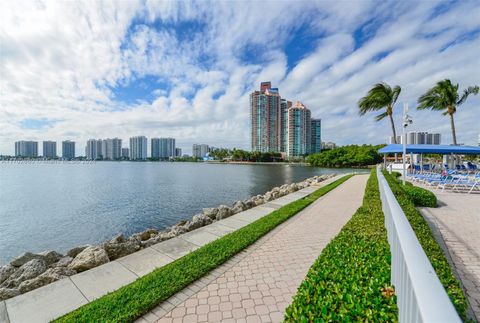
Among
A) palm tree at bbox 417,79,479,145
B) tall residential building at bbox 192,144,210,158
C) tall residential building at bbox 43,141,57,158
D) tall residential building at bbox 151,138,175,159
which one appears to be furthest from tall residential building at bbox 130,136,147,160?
palm tree at bbox 417,79,479,145

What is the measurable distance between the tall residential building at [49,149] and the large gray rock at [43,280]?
19441cm

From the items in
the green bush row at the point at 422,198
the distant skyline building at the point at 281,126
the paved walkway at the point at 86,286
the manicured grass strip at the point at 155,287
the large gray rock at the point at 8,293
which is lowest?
the large gray rock at the point at 8,293

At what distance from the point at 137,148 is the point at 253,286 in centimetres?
18016

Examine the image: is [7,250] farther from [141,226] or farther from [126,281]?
[126,281]

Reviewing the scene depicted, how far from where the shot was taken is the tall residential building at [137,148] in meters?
164

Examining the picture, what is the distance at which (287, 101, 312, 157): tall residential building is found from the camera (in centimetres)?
10881

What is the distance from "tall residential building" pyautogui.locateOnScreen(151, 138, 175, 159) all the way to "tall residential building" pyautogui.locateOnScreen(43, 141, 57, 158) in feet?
215

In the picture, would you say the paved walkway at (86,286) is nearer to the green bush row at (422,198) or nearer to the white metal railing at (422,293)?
the white metal railing at (422,293)

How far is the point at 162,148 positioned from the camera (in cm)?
17238

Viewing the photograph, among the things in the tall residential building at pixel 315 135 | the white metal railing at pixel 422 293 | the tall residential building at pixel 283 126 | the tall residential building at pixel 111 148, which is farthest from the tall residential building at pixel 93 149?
the white metal railing at pixel 422 293

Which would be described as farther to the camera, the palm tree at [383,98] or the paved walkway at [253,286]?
the palm tree at [383,98]

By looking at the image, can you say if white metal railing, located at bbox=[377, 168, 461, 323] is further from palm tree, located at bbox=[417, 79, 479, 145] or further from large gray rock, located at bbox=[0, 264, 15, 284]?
palm tree, located at bbox=[417, 79, 479, 145]

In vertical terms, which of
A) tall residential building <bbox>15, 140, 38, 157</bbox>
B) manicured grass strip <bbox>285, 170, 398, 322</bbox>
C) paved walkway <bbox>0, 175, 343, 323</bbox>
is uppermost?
tall residential building <bbox>15, 140, 38, 157</bbox>

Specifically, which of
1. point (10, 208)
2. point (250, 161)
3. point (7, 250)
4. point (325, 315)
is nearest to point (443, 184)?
point (325, 315)
